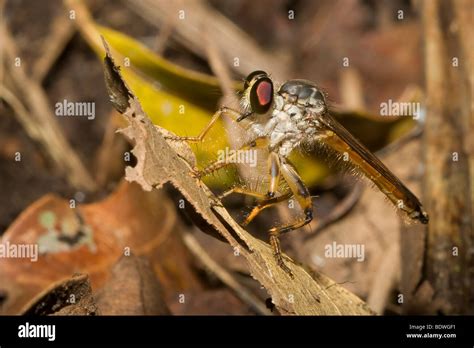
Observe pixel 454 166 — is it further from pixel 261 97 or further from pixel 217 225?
pixel 217 225

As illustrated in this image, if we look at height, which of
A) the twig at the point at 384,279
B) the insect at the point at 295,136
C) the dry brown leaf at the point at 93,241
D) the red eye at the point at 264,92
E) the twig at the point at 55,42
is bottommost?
the twig at the point at 384,279

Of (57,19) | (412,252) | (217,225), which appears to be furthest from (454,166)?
(57,19)

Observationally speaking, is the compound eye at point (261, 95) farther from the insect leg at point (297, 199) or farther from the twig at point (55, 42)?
the twig at point (55, 42)

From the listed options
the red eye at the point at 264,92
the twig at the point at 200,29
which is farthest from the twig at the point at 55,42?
the red eye at the point at 264,92

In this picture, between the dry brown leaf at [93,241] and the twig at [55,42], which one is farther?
the twig at [55,42]

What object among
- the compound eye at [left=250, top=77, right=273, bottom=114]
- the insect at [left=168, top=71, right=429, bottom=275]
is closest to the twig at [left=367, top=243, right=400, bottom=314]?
the insect at [left=168, top=71, right=429, bottom=275]
